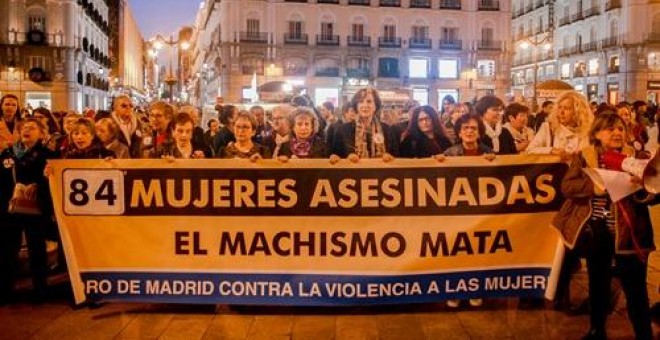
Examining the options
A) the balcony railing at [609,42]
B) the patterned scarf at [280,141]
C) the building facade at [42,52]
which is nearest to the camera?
the patterned scarf at [280,141]

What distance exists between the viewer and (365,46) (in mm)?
62250

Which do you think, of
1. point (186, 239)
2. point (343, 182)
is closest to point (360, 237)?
point (343, 182)

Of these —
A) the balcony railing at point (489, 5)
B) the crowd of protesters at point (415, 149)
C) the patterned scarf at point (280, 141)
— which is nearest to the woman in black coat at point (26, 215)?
the crowd of protesters at point (415, 149)

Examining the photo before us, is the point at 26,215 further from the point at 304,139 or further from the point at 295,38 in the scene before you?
the point at 295,38

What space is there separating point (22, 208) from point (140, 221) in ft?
4.38

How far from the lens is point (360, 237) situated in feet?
20.2

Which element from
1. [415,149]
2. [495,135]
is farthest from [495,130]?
[415,149]

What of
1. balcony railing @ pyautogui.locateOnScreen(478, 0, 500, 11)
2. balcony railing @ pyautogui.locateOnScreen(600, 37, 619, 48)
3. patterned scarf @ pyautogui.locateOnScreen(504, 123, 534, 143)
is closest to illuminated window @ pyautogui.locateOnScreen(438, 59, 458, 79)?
balcony railing @ pyautogui.locateOnScreen(478, 0, 500, 11)

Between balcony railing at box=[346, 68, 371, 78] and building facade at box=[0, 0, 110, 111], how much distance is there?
824 inches

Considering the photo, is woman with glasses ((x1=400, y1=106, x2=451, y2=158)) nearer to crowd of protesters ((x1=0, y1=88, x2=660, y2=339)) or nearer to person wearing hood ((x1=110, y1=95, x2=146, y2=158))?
crowd of protesters ((x1=0, y1=88, x2=660, y2=339))

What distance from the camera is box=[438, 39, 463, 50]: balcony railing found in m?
64.2

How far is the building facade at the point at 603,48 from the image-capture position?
60.2 metres

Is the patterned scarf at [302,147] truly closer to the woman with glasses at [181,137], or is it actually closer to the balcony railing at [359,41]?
the woman with glasses at [181,137]

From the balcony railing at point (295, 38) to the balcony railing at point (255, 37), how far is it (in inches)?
71.5
